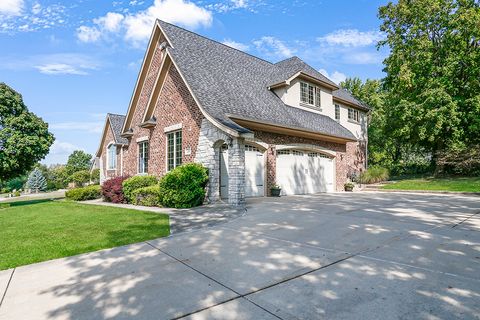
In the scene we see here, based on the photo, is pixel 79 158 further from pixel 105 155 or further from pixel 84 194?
pixel 84 194

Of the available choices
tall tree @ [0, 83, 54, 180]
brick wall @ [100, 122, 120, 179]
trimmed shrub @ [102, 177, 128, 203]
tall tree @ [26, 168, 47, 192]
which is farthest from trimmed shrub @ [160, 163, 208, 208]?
tall tree @ [26, 168, 47, 192]

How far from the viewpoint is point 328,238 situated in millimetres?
5848

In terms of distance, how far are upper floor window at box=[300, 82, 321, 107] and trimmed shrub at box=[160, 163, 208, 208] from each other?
30.8 ft

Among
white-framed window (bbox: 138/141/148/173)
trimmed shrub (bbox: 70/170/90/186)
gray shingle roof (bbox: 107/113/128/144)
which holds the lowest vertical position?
trimmed shrub (bbox: 70/170/90/186)

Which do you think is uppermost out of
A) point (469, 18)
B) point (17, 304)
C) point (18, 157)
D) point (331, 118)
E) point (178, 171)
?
point (469, 18)

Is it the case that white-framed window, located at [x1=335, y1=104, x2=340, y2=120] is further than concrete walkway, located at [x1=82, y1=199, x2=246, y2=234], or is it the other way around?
white-framed window, located at [x1=335, y1=104, x2=340, y2=120]

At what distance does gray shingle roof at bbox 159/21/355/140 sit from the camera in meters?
12.6

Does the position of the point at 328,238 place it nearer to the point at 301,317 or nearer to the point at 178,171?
the point at 301,317

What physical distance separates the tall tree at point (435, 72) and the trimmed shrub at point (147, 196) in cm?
1767

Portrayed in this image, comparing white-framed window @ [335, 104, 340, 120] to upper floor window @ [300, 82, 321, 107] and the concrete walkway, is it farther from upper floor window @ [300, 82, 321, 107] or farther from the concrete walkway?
the concrete walkway

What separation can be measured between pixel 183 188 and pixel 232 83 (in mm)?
6423

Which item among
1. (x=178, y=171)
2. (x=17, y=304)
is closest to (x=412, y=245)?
(x=17, y=304)

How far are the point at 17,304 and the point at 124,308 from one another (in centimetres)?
136

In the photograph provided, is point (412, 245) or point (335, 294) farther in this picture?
point (412, 245)
